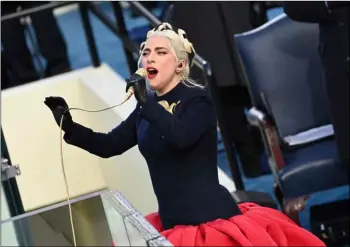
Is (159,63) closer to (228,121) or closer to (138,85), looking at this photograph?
(138,85)

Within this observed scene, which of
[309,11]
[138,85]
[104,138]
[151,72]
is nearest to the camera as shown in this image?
[138,85]

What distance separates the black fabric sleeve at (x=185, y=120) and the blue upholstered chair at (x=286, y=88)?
141 cm

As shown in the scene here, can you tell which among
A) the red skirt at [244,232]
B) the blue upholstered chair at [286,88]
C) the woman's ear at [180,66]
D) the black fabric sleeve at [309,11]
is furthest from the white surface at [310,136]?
the woman's ear at [180,66]

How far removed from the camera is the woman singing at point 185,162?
6.66 feet

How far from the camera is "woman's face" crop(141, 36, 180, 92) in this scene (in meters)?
2.02

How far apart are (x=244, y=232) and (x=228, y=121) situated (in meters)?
2.07

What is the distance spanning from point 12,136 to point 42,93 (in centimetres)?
34

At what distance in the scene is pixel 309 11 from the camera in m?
3.12

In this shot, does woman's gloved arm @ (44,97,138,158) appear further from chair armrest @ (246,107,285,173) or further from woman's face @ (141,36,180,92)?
chair armrest @ (246,107,285,173)

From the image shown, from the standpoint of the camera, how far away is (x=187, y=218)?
209 centimetres

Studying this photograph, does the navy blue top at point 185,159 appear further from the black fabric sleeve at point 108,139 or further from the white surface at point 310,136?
the white surface at point 310,136

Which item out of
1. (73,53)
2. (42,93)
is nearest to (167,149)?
(42,93)

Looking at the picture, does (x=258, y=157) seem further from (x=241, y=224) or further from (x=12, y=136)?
(x=241, y=224)

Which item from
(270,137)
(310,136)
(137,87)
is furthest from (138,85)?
(310,136)
